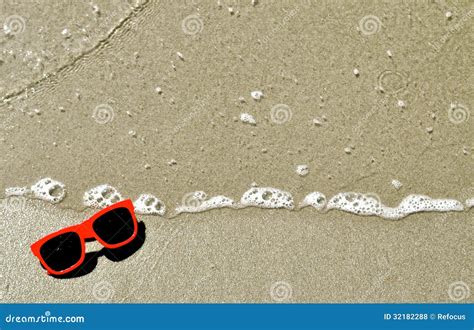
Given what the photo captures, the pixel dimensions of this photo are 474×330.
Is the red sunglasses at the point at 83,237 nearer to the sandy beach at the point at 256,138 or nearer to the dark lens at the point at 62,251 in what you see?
the dark lens at the point at 62,251

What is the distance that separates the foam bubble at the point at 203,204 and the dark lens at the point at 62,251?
34.7 inches

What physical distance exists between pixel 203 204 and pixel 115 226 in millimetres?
755

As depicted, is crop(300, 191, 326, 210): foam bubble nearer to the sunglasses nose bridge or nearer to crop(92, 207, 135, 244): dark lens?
crop(92, 207, 135, 244): dark lens

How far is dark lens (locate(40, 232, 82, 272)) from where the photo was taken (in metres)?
4.75

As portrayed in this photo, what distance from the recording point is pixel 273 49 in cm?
502

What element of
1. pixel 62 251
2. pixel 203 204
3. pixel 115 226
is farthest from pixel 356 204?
pixel 62 251

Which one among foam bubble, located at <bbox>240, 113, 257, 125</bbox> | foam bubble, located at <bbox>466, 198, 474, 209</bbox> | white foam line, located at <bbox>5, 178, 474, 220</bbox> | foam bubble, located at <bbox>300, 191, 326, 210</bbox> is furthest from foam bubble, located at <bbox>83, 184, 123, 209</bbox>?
foam bubble, located at <bbox>466, 198, 474, 209</bbox>

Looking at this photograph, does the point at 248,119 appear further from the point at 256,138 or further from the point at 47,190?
the point at 47,190

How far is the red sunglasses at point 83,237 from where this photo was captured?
4750 mm

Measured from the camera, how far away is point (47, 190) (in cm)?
497

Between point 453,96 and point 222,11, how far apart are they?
2110 mm

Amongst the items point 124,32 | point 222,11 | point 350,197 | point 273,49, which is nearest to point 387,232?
point 350,197

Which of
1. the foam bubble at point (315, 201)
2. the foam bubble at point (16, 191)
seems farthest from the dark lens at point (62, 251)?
the foam bubble at point (315, 201)

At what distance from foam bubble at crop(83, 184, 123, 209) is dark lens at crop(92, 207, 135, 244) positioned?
0.19 m
